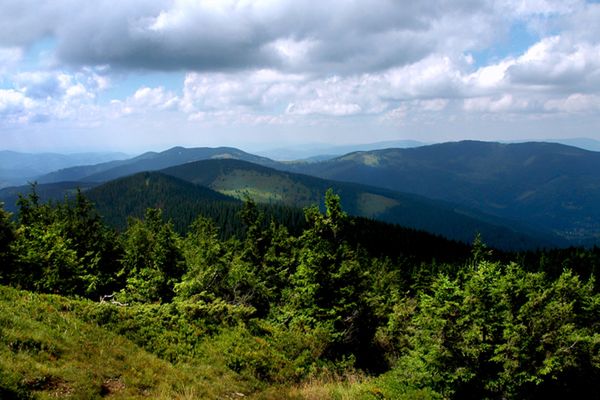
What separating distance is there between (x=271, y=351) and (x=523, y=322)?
15.5m

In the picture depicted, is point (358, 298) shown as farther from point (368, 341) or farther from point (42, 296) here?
point (42, 296)

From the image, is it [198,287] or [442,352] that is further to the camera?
[198,287]

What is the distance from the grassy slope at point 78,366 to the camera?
10586mm

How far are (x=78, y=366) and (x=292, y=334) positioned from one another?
13.4 meters

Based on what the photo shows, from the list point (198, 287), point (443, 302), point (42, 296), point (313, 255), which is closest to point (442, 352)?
point (443, 302)

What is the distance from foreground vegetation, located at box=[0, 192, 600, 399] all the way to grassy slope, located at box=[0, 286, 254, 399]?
57 millimetres

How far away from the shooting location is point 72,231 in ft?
142

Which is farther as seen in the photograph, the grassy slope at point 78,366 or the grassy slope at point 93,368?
the grassy slope at point 93,368

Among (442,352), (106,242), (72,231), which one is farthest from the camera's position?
(106,242)

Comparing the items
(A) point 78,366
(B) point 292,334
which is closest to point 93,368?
(A) point 78,366

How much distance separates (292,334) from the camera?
2316 cm

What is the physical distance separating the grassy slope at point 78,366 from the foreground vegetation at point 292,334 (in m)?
0.06

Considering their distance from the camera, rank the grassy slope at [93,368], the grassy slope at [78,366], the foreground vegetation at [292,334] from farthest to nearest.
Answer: the foreground vegetation at [292,334] → the grassy slope at [93,368] → the grassy slope at [78,366]

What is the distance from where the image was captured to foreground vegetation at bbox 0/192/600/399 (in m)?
12.9
